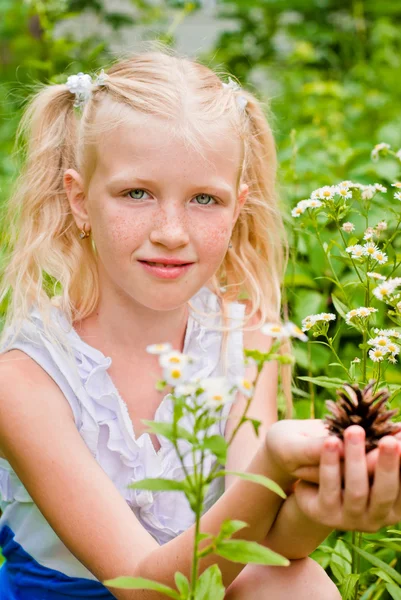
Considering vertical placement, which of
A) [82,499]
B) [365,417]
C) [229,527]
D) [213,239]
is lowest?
[82,499]

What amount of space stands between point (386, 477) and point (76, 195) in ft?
3.14

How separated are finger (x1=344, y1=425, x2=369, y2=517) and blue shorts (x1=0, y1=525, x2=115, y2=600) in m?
0.74

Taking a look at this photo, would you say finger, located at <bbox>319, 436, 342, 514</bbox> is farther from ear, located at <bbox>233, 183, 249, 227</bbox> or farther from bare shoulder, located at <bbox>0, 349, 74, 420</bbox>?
ear, located at <bbox>233, 183, 249, 227</bbox>

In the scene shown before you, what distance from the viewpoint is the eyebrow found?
4.96 ft

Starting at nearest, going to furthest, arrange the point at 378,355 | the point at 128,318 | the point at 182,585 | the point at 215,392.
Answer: the point at 215,392, the point at 182,585, the point at 378,355, the point at 128,318

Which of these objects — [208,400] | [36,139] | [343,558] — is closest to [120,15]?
[36,139]

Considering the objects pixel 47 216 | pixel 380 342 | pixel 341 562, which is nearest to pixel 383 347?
pixel 380 342

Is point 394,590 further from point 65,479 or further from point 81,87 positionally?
point 81,87

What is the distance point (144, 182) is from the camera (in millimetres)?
1515

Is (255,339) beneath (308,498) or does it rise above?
above

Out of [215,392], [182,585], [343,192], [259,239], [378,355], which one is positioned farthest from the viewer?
[259,239]

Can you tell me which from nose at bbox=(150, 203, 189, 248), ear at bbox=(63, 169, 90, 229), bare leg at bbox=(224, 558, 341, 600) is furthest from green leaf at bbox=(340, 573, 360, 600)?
ear at bbox=(63, 169, 90, 229)

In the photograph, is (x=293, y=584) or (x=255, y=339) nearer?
(x=293, y=584)

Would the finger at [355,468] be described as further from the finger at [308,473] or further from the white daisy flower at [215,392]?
the white daisy flower at [215,392]
